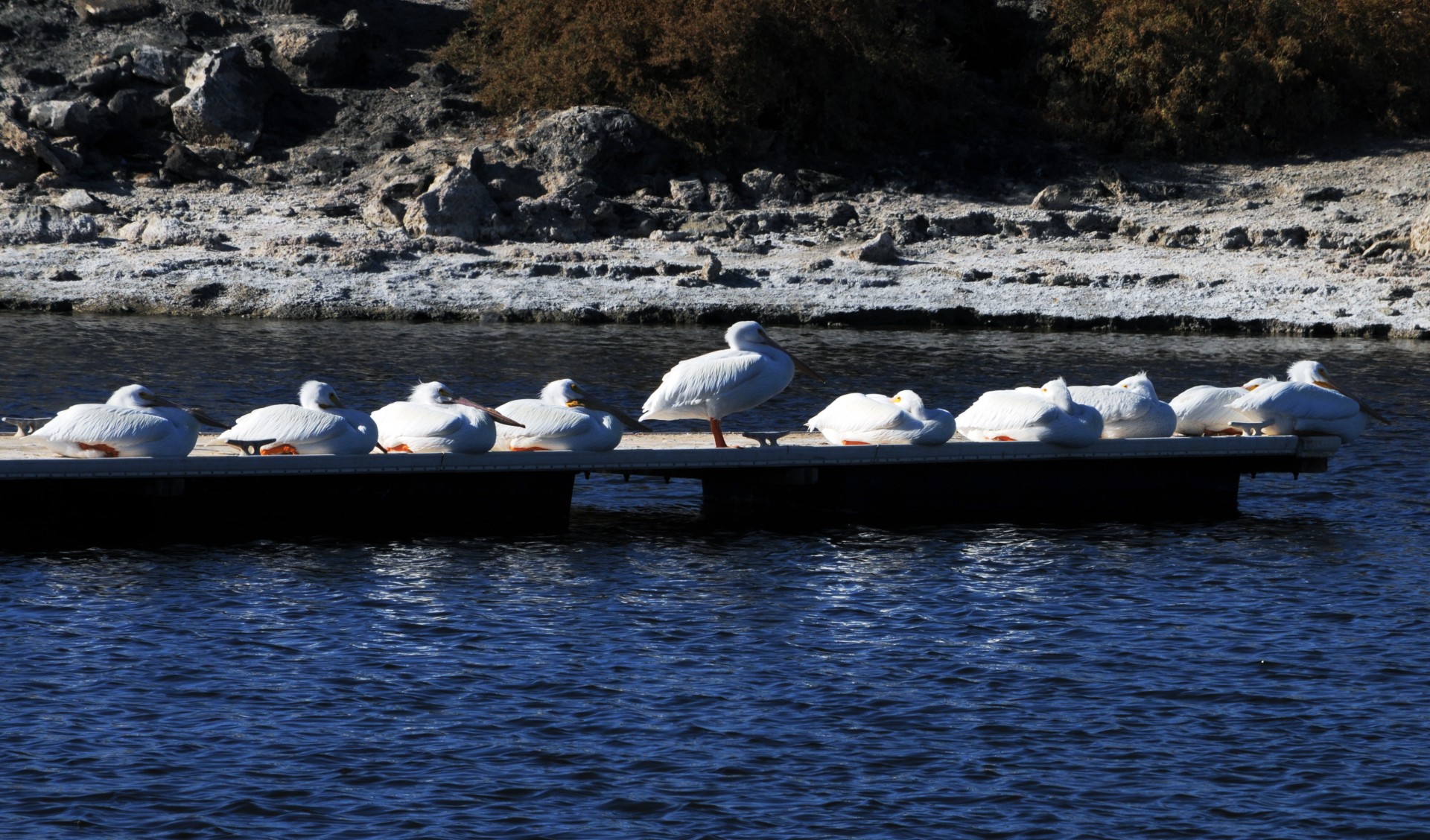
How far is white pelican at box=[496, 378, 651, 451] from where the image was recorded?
13.1 metres

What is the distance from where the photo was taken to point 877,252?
86.3ft

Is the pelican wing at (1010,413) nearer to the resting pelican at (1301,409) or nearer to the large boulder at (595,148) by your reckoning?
the resting pelican at (1301,409)

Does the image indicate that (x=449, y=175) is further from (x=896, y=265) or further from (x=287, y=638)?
(x=287, y=638)

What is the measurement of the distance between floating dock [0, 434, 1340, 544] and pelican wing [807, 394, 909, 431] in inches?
8.1

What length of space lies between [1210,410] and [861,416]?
3083 millimetres

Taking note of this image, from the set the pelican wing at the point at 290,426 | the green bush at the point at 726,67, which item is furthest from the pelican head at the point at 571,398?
the green bush at the point at 726,67

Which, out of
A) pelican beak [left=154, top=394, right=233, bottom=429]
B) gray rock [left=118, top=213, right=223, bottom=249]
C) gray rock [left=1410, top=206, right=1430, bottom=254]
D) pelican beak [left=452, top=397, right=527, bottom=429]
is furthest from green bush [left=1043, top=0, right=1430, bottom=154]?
pelican beak [left=154, top=394, right=233, bottom=429]

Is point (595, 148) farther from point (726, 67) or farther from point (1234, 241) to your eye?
point (1234, 241)

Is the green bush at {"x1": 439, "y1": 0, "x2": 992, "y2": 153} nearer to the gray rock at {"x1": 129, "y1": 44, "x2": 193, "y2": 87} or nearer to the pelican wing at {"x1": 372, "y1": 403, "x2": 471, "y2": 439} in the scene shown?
the gray rock at {"x1": 129, "y1": 44, "x2": 193, "y2": 87}

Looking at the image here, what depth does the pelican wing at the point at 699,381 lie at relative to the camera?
43.9 feet

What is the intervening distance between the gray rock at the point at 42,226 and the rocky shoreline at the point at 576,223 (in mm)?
43

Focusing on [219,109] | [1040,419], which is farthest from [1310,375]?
[219,109]

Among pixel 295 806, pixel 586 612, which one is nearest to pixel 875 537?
pixel 586 612

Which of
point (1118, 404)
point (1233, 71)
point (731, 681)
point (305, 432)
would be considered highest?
point (1233, 71)
